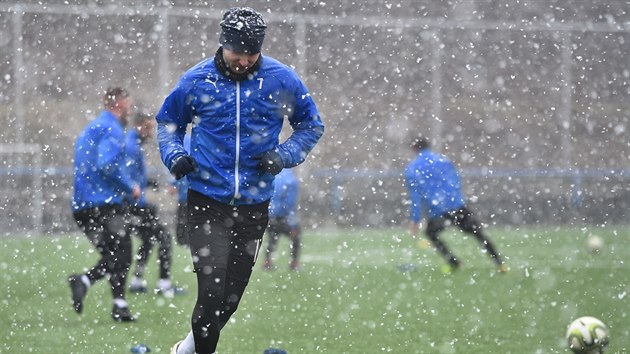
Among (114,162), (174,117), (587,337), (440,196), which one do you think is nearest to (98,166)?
(114,162)

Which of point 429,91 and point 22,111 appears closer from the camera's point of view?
point 22,111

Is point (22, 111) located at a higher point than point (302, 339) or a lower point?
lower

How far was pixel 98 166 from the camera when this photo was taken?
9.22m

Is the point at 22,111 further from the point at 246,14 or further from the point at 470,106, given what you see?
the point at 246,14

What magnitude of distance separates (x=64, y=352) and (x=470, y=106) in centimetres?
1859

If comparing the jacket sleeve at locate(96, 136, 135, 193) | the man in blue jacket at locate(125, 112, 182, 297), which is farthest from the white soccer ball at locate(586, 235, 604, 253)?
the jacket sleeve at locate(96, 136, 135, 193)

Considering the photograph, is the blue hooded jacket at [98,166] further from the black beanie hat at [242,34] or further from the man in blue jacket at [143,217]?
the black beanie hat at [242,34]

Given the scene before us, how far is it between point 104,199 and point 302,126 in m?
3.54

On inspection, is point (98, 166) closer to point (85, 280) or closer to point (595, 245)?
point (85, 280)

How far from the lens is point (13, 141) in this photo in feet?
66.0

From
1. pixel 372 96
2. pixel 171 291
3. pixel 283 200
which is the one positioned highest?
pixel 171 291

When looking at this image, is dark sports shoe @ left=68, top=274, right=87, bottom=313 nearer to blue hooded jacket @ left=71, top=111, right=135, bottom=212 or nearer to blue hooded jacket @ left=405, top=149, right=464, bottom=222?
blue hooded jacket @ left=71, top=111, right=135, bottom=212

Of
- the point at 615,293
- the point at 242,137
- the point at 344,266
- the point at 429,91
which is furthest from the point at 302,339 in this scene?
the point at 429,91

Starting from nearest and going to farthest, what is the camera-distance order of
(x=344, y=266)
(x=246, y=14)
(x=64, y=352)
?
(x=246, y=14), (x=64, y=352), (x=344, y=266)
